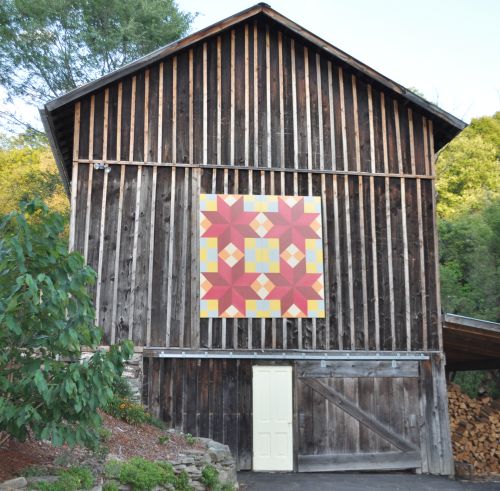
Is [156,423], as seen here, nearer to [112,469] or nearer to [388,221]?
[112,469]

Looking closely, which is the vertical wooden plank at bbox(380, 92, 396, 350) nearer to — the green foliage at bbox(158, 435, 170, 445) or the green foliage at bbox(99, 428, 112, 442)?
the green foliage at bbox(158, 435, 170, 445)

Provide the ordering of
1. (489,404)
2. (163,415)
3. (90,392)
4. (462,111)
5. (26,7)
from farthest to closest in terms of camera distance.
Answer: (462,111) < (26,7) < (489,404) < (163,415) < (90,392)

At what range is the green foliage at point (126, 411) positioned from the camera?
35.2 ft

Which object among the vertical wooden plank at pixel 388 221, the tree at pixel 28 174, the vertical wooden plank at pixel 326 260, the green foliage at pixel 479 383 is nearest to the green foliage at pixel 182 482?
the vertical wooden plank at pixel 326 260

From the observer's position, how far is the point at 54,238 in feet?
21.6

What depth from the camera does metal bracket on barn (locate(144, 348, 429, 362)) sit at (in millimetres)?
12219

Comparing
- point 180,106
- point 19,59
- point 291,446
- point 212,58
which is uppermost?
point 19,59

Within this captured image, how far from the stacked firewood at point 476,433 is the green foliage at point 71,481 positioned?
382 inches

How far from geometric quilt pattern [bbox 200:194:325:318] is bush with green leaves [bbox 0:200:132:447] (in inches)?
230

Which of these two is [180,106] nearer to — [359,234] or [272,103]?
[272,103]

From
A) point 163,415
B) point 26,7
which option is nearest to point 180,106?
point 163,415

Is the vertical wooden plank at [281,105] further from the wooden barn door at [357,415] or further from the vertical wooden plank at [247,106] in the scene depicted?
the wooden barn door at [357,415]

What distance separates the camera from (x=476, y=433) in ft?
50.8

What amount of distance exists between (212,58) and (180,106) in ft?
4.16
